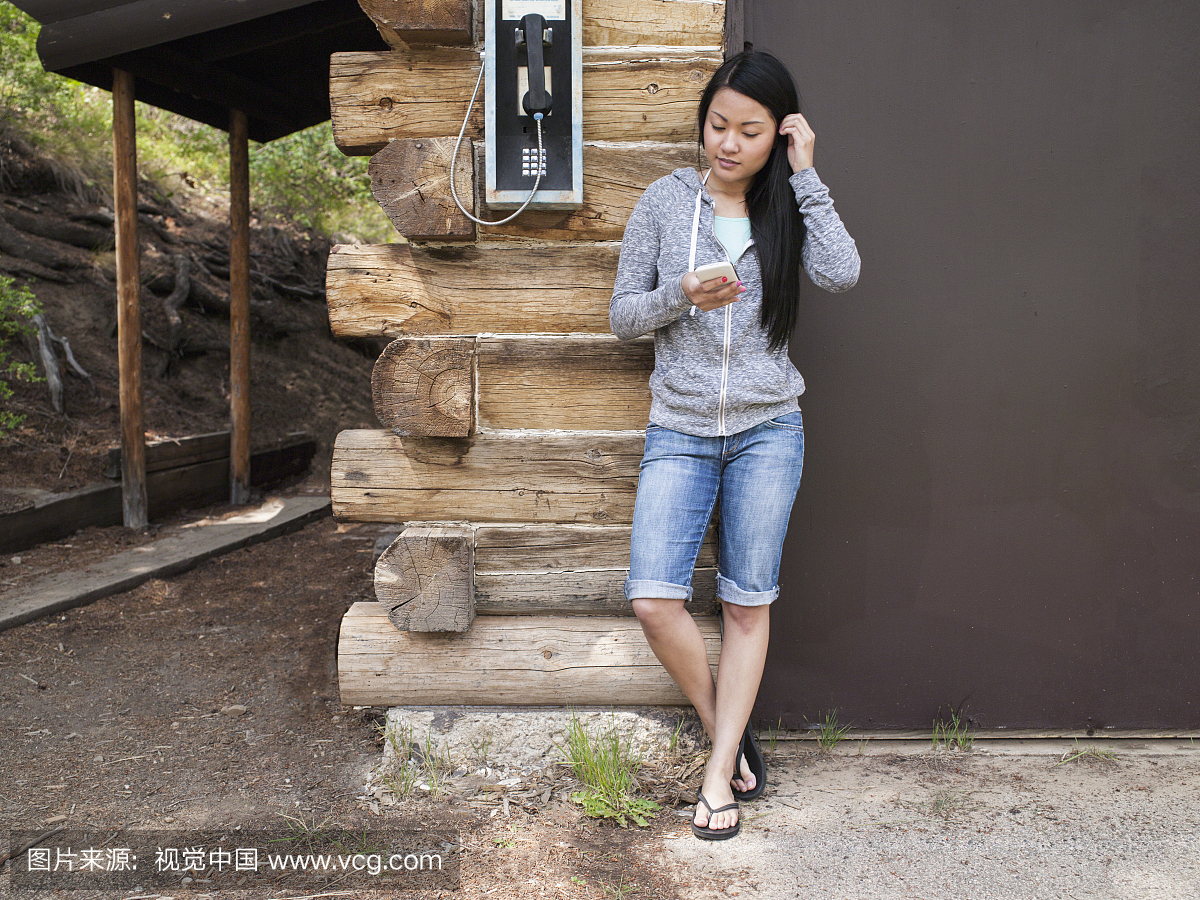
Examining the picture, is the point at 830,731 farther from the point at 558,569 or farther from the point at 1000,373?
the point at 1000,373

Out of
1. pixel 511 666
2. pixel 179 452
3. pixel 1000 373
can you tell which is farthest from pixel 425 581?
pixel 179 452

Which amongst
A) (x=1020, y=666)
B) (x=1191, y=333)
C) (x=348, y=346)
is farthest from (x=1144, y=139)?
(x=348, y=346)

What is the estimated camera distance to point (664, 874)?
2.22m

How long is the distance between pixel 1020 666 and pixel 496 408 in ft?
6.77

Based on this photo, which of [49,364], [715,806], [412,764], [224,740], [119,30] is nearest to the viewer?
[715,806]

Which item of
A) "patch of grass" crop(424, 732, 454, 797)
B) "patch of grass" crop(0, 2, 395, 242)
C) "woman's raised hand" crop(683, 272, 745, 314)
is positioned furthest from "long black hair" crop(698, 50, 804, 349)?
"patch of grass" crop(0, 2, 395, 242)

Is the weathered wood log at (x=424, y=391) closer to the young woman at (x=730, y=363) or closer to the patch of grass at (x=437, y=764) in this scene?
the young woman at (x=730, y=363)

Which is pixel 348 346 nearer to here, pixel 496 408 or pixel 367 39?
pixel 367 39

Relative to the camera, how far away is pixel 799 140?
229 centimetres

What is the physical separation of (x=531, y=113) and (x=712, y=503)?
50.9 inches

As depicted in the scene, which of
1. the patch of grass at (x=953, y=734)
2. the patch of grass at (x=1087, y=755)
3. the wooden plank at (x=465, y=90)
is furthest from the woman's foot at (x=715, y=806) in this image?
the wooden plank at (x=465, y=90)

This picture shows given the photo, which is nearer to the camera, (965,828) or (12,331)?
(965,828)

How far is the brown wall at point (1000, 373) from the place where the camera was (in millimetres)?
2793

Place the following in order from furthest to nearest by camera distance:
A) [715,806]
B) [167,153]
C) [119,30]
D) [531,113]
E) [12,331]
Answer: [167,153]
[12,331]
[119,30]
[531,113]
[715,806]
